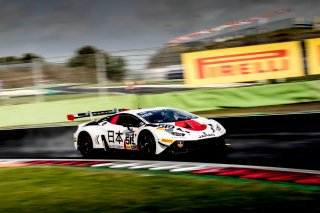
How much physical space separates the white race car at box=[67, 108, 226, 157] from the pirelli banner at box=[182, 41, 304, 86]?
17.9 ft

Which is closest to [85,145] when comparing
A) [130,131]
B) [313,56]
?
[130,131]

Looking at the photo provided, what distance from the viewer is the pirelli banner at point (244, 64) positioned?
55.8ft

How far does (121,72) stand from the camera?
60.6 ft

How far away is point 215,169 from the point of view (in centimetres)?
980

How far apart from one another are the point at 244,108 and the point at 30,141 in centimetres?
680

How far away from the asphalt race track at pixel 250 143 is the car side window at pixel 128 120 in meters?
0.78

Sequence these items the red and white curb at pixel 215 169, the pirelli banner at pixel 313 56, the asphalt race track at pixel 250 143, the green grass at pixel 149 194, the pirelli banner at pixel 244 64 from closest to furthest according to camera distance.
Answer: the green grass at pixel 149 194, the red and white curb at pixel 215 169, the asphalt race track at pixel 250 143, the pirelli banner at pixel 313 56, the pirelli banner at pixel 244 64

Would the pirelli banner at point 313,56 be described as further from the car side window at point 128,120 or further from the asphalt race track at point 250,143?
the car side window at point 128,120

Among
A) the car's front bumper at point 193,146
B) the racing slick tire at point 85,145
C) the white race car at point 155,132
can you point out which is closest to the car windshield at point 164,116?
the white race car at point 155,132

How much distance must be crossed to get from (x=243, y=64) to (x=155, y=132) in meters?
7.19

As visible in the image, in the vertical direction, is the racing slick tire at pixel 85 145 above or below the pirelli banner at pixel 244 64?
below

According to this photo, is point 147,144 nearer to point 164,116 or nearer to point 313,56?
point 164,116

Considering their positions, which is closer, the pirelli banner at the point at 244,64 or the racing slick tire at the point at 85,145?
the racing slick tire at the point at 85,145

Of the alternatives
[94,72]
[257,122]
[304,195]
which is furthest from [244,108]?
[304,195]
